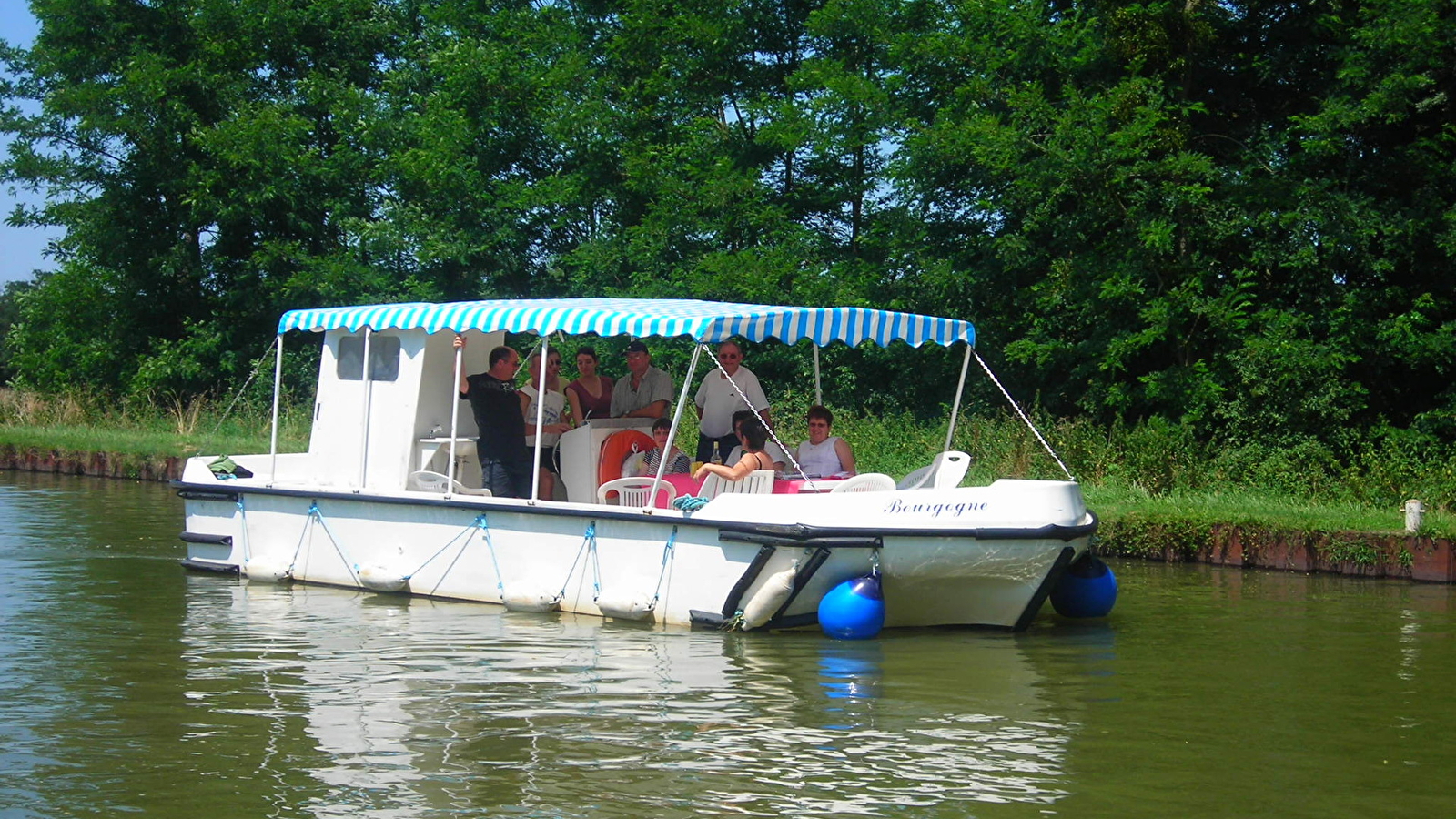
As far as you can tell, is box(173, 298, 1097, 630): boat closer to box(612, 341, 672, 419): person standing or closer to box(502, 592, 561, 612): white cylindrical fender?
box(502, 592, 561, 612): white cylindrical fender

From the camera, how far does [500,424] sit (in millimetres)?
13125

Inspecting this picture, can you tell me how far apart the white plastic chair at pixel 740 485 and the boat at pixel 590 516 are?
7 centimetres

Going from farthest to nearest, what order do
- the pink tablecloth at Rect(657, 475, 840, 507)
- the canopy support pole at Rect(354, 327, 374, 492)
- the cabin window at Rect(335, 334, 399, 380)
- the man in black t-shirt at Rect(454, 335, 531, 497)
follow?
the cabin window at Rect(335, 334, 399, 380), the canopy support pole at Rect(354, 327, 374, 492), the man in black t-shirt at Rect(454, 335, 531, 497), the pink tablecloth at Rect(657, 475, 840, 507)

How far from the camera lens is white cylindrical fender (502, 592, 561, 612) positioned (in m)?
12.4

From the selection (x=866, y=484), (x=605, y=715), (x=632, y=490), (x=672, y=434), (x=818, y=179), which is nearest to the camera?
(x=605, y=715)

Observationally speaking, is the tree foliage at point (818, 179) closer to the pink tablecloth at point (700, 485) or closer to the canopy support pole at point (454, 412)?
the pink tablecloth at point (700, 485)

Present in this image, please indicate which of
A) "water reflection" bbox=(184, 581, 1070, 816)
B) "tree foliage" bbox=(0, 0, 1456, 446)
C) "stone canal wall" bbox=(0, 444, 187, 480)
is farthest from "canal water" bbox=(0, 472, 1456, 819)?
"stone canal wall" bbox=(0, 444, 187, 480)

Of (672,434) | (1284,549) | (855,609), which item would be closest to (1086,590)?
(855,609)

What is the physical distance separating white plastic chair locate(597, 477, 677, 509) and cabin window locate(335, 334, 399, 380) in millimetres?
2167

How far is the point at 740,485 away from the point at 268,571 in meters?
4.52

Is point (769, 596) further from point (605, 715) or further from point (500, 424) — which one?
point (500, 424)

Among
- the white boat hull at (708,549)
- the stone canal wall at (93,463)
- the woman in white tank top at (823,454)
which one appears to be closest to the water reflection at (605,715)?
the white boat hull at (708,549)

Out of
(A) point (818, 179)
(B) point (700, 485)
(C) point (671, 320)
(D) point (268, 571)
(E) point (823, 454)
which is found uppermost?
(A) point (818, 179)

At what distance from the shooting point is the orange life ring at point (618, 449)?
13102mm
